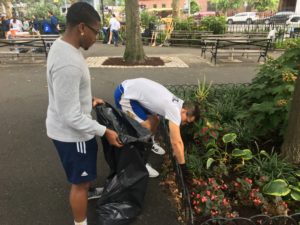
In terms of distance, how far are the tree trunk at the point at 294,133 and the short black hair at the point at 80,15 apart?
2045mm

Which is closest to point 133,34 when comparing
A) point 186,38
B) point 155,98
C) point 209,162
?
point 186,38

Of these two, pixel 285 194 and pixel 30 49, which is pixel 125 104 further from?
pixel 30 49

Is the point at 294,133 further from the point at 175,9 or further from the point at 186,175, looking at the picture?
the point at 175,9

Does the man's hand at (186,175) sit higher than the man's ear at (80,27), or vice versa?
the man's ear at (80,27)

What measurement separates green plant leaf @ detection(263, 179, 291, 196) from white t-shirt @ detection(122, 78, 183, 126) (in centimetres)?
99

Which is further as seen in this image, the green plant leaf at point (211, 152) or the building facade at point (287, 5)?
the building facade at point (287, 5)

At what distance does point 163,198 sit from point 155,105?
3.29 ft

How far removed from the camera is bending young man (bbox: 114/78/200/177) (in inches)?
111

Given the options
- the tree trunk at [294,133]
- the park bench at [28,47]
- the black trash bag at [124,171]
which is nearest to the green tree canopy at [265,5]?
the park bench at [28,47]

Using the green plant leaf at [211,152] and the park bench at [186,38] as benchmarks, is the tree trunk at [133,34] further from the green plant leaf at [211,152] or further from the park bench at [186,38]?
the green plant leaf at [211,152]

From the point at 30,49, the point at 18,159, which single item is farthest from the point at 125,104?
the point at 30,49

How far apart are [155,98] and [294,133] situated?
4.68ft

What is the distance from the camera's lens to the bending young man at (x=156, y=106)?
2.83 metres

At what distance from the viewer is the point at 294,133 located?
294 centimetres
